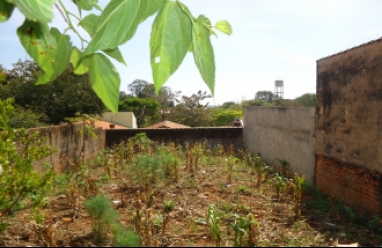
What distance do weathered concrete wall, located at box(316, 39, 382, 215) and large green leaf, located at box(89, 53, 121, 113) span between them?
488 centimetres

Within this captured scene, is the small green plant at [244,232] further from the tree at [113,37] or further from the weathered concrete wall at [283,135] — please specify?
the weathered concrete wall at [283,135]

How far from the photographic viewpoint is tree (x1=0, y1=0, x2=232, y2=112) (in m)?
0.44

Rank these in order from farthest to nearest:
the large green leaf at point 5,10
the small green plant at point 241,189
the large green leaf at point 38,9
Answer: the small green plant at point 241,189
the large green leaf at point 5,10
the large green leaf at point 38,9

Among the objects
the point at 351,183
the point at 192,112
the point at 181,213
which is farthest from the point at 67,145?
the point at 192,112

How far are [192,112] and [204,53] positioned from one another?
27903 mm

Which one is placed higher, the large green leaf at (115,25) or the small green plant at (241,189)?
the large green leaf at (115,25)

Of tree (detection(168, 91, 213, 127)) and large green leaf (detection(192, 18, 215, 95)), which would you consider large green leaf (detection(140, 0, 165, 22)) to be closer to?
large green leaf (detection(192, 18, 215, 95))

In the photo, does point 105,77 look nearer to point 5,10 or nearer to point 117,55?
point 117,55

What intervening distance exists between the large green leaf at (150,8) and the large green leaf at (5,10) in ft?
0.63

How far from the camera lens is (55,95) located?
1678cm

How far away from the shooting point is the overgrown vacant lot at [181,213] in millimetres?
3809

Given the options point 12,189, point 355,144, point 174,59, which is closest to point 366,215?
point 355,144

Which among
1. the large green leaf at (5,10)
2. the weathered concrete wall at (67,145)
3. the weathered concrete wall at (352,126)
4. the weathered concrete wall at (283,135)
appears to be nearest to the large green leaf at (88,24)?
the large green leaf at (5,10)

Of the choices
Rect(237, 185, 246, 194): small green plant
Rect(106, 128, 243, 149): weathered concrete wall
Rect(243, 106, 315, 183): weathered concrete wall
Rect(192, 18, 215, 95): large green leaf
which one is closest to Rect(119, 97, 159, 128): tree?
Rect(106, 128, 243, 149): weathered concrete wall
